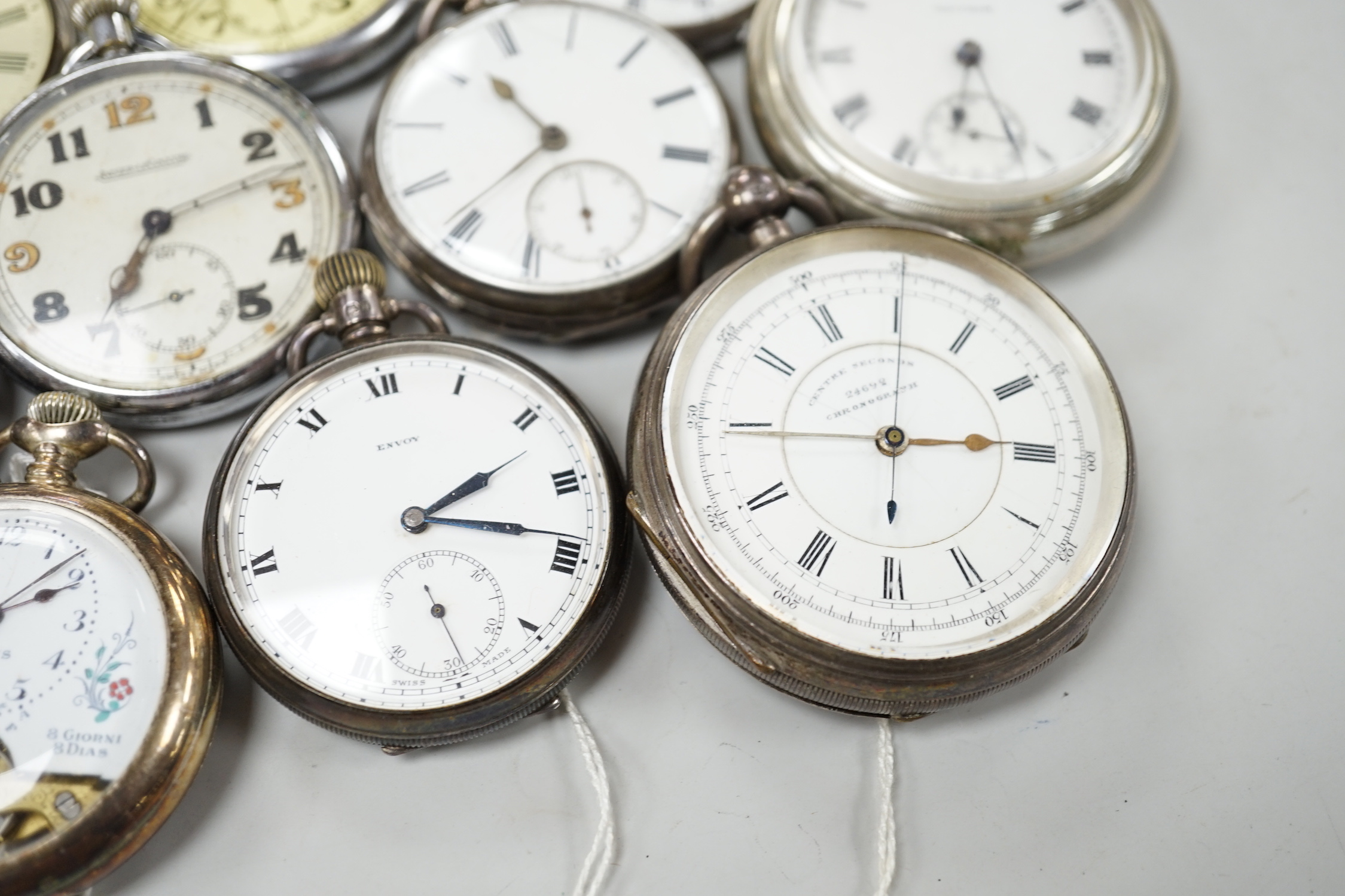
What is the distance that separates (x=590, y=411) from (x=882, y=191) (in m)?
0.62

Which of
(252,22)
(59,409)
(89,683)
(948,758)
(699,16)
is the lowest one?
(948,758)

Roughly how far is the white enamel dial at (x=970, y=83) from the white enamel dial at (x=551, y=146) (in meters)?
0.23

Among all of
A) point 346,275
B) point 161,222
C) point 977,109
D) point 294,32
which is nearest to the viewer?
point 346,275

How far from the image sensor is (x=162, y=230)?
176cm

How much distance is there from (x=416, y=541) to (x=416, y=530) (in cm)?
2

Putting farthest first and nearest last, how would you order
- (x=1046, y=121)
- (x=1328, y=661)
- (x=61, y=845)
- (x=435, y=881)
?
1. (x=1046, y=121)
2. (x=1328, y=661)
3. (x=435, y=881)
4. (x=61, y=845)

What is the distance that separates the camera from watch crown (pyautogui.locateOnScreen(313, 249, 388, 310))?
1655 millimetres

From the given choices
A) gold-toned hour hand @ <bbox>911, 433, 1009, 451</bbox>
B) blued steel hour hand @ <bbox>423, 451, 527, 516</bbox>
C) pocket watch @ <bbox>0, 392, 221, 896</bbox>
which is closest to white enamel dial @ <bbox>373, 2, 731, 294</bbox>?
blued steel hour hand @ <bbox>423, 451, 527, 516</bbox>

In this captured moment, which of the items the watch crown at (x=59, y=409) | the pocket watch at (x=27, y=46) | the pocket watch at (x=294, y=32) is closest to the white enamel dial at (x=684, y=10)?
the pocket watch at (x=294, y=32)

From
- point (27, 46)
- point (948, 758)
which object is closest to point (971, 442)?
point (948, 758)

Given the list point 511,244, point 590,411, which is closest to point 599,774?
point 590,411

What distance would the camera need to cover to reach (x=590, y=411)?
1.74 meters

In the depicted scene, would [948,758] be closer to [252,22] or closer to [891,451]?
[891,451]

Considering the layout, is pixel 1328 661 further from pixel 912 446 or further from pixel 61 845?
pixel 61 845
